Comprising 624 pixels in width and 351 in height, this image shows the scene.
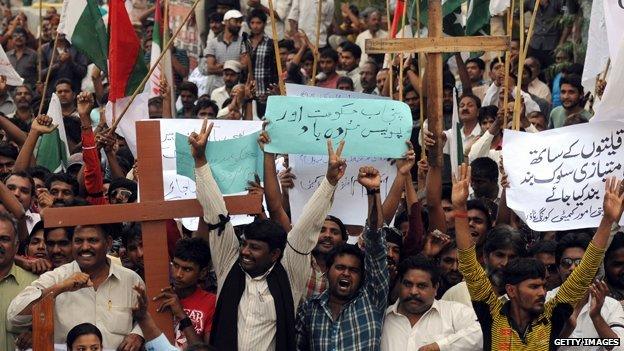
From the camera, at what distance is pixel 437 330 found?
9367 millimetres

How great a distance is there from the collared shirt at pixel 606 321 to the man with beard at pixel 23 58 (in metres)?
10.3

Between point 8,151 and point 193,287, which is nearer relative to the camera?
point 193,287

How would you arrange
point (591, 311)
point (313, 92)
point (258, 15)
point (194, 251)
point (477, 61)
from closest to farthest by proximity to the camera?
point (591, 311)
point (194, 251)
point (313, 92)
point (477, 61)
point (258, 15)

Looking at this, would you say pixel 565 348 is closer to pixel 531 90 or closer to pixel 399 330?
pixel 399 330

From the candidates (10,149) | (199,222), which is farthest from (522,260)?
(10,149)

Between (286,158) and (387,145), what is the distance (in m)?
1.08

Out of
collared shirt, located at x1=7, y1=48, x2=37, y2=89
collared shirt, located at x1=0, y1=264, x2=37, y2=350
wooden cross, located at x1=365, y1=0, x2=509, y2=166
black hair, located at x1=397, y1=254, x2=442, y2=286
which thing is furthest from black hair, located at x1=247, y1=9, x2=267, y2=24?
black hair, located at x1=397, y1=254, x2=442, y2=286

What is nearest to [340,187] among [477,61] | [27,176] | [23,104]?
[27,176]

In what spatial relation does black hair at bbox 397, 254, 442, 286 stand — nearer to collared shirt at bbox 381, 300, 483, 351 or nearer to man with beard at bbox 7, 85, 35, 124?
collared shirt at bbox 381, 300, 483, 351

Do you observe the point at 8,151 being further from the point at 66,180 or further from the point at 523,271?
the point at 523,271

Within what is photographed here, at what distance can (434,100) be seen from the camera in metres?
10.5

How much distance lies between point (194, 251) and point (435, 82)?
1755 millimetres

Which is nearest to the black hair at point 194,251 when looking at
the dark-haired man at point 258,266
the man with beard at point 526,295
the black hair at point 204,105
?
the dark-haired man at point 258,266

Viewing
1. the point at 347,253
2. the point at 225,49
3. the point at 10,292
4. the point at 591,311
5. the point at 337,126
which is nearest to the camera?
the point at 591,311
